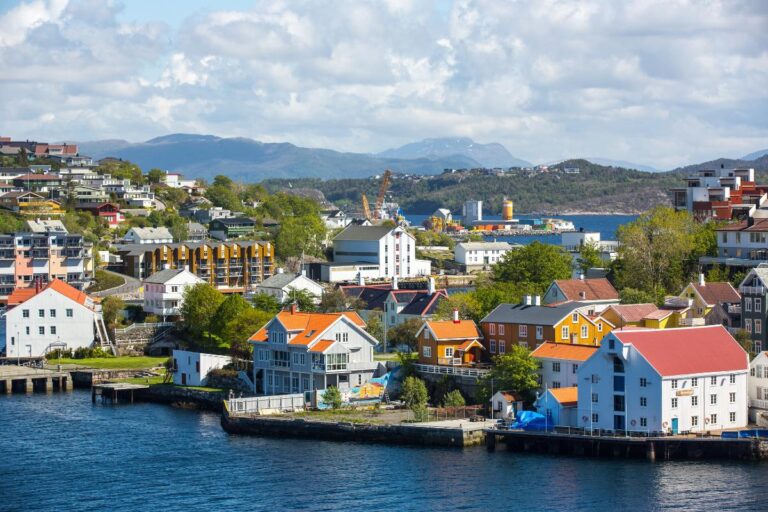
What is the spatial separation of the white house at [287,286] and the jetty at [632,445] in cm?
3956

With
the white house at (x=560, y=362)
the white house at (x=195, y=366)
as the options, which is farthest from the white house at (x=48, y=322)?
the white house at (x=560, y=362)

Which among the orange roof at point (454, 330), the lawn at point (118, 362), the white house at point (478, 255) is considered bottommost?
the lawn at point (118, 362)

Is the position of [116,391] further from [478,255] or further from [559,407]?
[478,255]

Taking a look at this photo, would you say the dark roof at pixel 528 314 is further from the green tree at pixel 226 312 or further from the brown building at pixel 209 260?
the brown building at pixel 209 260

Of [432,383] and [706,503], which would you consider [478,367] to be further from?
[706,503]

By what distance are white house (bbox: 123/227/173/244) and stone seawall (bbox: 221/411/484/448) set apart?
66739 mm

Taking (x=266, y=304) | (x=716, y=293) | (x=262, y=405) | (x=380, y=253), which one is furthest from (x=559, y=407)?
(x=380, y=253)

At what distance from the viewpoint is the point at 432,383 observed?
214ft

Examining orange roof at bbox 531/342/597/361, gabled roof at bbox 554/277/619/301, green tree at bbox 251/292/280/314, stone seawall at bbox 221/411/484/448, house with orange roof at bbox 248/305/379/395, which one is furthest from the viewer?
green tree at bbox 251/292/280/314

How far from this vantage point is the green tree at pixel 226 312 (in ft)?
261

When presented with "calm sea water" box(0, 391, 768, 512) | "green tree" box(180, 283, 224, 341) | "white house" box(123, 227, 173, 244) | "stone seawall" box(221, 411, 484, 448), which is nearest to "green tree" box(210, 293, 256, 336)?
"green tree" box(180, 283, 224, 341)

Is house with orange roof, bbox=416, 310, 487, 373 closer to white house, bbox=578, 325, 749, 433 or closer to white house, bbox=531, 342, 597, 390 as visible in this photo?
white house, bbox=531, 342, 597, 390

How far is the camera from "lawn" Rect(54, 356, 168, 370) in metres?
80.1

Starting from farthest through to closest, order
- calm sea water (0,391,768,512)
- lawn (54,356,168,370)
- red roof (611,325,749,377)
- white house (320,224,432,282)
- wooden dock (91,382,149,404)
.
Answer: white house (320,224,432,282) < lawn (54,356,168,370) < wooden dock (91,382,149,404) < red roof (611,325,749,377) < calm sea water (0,391,768,512)
